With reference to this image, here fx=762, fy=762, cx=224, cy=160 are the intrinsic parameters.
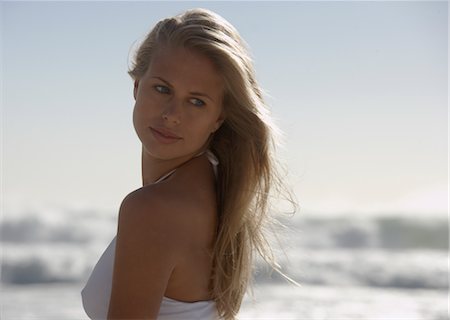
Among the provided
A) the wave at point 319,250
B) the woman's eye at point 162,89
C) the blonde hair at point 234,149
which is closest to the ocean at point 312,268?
the wave at point 319,250

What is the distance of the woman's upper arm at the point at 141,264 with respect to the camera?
2027 millimetres

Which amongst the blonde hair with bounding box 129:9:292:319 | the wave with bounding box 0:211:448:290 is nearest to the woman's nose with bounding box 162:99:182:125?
the blonde hair with bounding box 129:9:292:319

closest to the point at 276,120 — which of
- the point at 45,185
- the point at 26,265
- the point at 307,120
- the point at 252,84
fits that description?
the point at 252,84

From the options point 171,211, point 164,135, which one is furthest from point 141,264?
point 164,135

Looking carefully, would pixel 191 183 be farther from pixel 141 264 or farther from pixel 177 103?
pixel 141 264

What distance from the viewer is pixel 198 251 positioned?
86.3 inches

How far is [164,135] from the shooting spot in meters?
2.33

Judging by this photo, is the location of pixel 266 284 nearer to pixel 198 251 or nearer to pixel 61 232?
pixel 61 232

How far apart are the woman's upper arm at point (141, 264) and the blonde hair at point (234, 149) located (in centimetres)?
28

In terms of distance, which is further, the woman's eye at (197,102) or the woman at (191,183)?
the woman's eye at (197,102)

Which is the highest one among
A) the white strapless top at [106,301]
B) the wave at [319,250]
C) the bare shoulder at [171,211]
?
the wave at [319,250]

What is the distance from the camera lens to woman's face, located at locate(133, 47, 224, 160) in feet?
7.35

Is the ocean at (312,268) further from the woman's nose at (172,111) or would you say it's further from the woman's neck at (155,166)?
the woman's nose at (172,111)

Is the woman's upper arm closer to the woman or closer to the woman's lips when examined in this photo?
the woman
